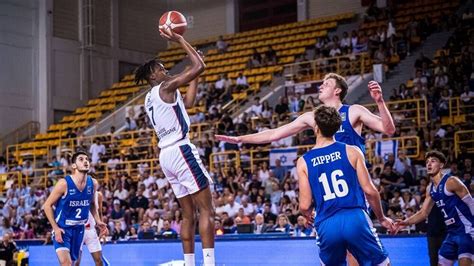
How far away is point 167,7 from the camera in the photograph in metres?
37.2

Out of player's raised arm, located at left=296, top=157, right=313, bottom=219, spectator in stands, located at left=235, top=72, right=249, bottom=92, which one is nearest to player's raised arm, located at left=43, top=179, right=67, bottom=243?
player's raised arm, located at left=296, top=157, right=313, bottom=219

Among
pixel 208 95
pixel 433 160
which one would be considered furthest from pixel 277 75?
pixel 433 160

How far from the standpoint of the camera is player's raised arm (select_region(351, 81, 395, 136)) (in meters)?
7.67

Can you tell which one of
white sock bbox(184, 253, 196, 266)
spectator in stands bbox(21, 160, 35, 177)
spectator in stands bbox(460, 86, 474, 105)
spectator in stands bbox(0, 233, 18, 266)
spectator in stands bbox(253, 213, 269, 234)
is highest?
spectator in stands bbox(460, 86, 474, 105)

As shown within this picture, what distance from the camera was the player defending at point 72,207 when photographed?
11031 millimetres

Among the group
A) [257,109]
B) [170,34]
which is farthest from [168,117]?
[257,109]

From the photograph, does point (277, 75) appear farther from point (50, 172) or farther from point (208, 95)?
point (50, 172)

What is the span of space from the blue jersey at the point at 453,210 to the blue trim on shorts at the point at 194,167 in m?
3.43

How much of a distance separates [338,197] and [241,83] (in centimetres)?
2150

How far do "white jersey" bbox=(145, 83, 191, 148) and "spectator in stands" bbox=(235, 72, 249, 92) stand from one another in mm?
18958

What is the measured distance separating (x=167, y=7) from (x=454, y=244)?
2857 cm

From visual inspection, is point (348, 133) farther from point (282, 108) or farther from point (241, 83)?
point (241, 83)

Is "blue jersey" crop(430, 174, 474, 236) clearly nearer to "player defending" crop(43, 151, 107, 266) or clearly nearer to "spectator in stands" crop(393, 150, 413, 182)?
"player defending" crop(43, 151, 107, 266)

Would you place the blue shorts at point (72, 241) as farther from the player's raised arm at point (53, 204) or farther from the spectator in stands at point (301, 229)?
the spectator in stands at point (301, 229)
